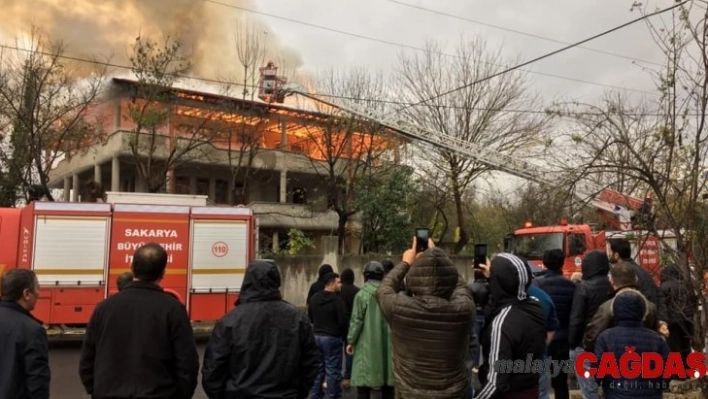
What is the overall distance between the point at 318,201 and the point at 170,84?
412 inches

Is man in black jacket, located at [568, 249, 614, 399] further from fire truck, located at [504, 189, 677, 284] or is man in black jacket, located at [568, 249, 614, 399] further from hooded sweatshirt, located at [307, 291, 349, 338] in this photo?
fire truck, located at [504, 189, 677, 284]

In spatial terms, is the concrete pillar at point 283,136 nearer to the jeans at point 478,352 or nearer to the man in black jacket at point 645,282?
the jeans at point 478,352

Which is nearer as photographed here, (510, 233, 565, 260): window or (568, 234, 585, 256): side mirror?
(568, 234, 585, 256): side mirror

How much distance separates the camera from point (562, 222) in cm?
1475

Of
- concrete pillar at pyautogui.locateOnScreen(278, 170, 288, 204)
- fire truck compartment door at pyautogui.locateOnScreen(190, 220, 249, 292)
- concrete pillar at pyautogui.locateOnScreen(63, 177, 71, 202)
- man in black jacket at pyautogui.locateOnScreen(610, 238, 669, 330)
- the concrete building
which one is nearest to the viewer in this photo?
man in black jacket at pyautogui.locateOnScreen(610, 238, 669, 330)

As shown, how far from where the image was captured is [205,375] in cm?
346

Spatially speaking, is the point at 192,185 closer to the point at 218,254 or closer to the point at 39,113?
the point at 39,113

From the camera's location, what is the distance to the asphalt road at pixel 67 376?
25.0 feet

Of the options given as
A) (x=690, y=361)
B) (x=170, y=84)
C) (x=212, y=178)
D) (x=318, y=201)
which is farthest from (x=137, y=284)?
(x=212, y=178)

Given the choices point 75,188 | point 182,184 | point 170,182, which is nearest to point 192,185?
point 182,184

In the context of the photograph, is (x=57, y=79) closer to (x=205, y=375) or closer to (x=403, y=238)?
(x=403, y=238)

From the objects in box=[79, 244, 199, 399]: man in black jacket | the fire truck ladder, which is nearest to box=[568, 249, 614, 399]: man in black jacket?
box=[79, 244, 199, 399]: man in black jacket

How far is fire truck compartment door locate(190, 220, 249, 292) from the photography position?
1252 cm

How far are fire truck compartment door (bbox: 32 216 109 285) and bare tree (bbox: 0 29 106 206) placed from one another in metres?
8.77
